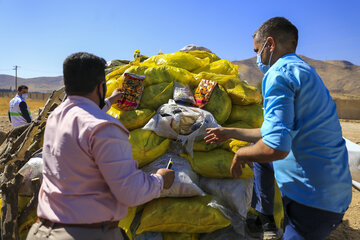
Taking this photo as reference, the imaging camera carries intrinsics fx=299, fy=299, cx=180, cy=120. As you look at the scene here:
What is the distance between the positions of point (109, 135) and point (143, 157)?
1.39 metres

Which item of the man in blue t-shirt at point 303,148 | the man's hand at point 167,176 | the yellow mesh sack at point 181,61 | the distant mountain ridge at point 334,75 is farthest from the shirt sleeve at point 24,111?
the distant mountain ridge at point 334,75

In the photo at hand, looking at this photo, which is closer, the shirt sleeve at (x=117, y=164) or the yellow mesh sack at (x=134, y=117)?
the shirt sleeve at (x=117, y=164)

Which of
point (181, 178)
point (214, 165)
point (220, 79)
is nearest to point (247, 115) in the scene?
point (220, 79)

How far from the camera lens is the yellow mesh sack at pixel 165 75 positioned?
2877 mm

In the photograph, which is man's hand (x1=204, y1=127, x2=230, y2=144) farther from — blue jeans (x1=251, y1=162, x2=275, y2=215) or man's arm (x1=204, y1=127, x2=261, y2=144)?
blue jeans (x1=251, y1=162, x2=275, y2=215)

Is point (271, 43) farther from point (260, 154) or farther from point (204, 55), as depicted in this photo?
point (204, 55)

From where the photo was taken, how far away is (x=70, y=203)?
46.0 inches

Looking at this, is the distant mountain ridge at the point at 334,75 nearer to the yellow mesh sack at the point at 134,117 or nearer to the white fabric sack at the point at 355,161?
the white fabric sack at the point at 355,161

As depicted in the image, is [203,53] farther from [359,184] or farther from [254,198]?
[359,184]

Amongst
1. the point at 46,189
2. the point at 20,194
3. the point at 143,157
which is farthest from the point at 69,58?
the point at 20,194

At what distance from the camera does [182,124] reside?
254cm

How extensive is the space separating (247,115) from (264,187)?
2.87 feet

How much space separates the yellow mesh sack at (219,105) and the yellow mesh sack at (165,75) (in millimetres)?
315

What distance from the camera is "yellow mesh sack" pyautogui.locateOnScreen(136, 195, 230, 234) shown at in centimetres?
226
